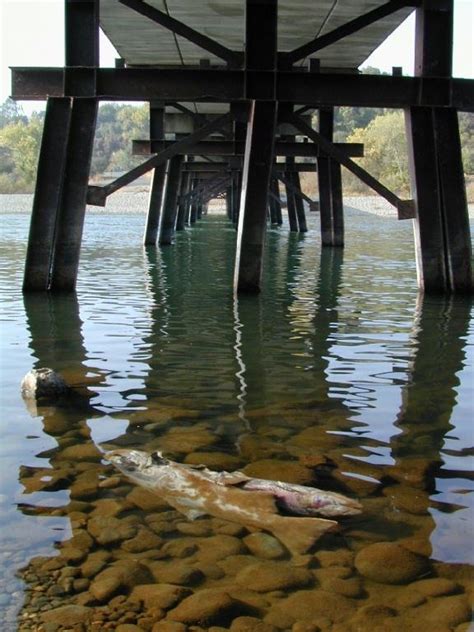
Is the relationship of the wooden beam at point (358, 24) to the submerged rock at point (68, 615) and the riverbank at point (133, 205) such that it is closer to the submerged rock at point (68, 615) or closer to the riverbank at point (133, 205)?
the submerged rock at point (68, 615)

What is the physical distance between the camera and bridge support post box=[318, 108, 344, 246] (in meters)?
18.6

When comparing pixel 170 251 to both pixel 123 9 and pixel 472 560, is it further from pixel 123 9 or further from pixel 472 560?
pixel 472 560

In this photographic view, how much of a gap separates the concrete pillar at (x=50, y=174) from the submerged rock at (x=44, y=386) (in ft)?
14.1

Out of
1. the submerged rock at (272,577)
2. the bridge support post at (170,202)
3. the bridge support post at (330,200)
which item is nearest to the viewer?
the submerged rock at (272,577)

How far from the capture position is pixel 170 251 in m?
18.3

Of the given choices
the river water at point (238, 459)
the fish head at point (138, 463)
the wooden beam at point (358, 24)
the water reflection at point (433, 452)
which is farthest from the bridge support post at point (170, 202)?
the fish head at point (138, 463)

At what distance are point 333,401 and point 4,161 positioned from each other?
10149 cm

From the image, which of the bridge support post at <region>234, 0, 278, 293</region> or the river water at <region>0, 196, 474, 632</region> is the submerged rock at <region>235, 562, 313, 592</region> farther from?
the bridge support post at <region>234, 0, 278, 293</region>

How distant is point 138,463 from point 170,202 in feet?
58.7

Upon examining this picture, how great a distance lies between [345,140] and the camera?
107312 mm

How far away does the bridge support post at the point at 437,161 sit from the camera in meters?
8.84

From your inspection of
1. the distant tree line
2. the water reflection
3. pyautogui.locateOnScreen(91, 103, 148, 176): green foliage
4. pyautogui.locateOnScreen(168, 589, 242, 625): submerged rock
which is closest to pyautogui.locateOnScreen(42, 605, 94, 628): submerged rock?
pyautogui.locateOnScreen(168, 589, 242, 625): submerged rock

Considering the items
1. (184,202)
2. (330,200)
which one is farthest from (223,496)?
(184,202)

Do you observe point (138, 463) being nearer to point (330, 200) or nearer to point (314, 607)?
point (314, 607)
